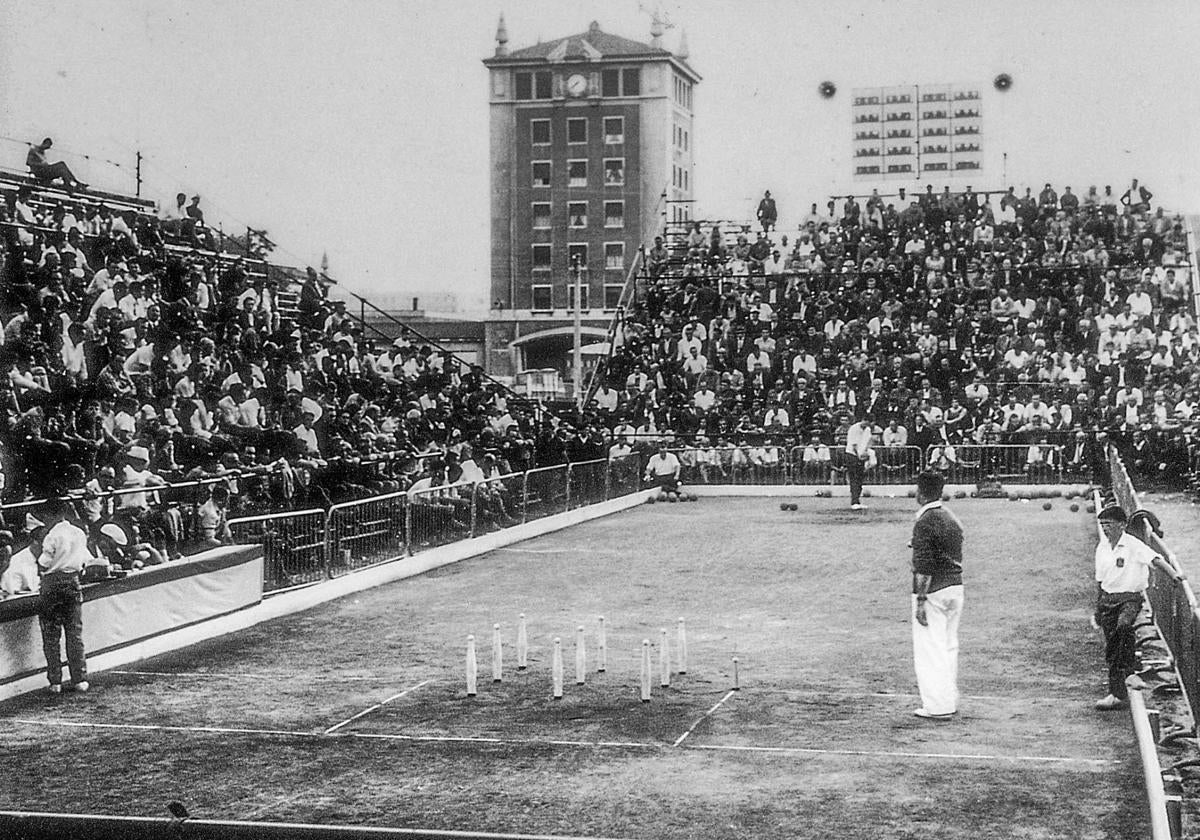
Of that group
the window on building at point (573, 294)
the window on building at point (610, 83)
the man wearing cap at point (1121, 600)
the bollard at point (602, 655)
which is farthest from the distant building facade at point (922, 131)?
the man wearing cap at point (1121, 600)

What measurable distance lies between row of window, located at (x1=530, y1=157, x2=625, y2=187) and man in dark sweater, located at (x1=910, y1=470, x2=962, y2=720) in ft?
259

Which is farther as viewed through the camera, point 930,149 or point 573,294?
point 930,149

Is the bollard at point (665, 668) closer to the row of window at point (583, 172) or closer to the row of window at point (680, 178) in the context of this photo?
the row of window at point (583, 172)

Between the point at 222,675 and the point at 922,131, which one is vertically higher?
the point at 922,131

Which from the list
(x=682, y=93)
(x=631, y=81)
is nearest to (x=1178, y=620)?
(x=631, y=81)

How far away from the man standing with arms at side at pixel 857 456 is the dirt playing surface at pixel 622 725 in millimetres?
11391

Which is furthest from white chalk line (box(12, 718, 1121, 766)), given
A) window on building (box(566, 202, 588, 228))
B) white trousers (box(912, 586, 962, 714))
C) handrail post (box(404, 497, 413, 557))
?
window on building (box(566, 202, 588, 228))

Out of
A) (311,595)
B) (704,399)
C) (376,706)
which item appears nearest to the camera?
(376,706)

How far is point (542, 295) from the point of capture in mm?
90875

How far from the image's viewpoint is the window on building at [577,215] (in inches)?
3583

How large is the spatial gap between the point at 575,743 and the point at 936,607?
328 cm

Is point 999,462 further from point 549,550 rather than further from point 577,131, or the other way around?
point 577,131

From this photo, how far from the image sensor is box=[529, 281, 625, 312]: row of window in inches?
3536

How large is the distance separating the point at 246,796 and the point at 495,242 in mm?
82004
